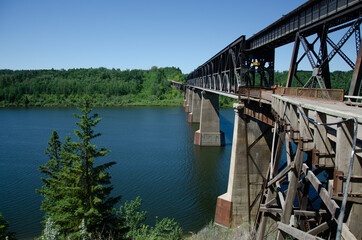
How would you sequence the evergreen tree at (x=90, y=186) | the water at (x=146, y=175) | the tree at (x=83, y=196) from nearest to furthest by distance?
the tree at (x=83, y=196) < the evergreen tree at (x=90, y=186) < the water at (x=146, y=175)

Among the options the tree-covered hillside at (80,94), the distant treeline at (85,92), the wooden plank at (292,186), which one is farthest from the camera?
A: the tree-covered hillside at (80,94)

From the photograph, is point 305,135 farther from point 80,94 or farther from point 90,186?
point 80,94

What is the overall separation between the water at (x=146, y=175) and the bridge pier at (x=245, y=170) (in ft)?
6.35

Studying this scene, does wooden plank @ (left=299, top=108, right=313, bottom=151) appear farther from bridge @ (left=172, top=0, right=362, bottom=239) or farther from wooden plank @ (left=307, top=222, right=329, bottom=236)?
wooden plank @ (left=307, top=222, right=329, bottom=236)

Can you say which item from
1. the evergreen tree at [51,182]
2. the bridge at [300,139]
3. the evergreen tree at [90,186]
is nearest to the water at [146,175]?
the evergreen tree at [51,182]

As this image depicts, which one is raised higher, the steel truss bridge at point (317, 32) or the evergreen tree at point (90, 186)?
the steel truss bridge at point (317, 32)

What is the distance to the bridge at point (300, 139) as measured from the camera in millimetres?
3943

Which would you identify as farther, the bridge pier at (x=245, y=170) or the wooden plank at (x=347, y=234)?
the bridge pier at (x=245, y=170)

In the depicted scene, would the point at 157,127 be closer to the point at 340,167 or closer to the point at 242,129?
the point at 242,129

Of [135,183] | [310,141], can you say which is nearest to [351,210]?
[310,141]

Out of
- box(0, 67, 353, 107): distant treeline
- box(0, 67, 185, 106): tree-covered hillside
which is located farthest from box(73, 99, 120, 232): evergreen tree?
box(0, 67, 185, 106): tree-covered hillside

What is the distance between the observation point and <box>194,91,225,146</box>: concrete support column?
115 feet

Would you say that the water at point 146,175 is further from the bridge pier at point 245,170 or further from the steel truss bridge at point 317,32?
the steel truss bridge at point 317,32

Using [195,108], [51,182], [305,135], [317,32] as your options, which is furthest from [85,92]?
[305,135]
